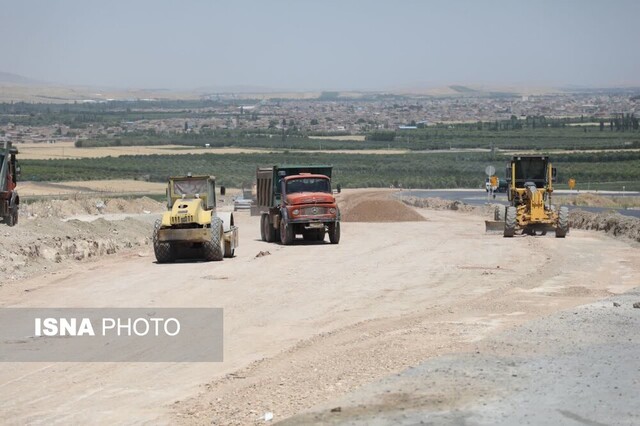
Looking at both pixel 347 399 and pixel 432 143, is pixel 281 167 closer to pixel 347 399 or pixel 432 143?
pixel 347 399

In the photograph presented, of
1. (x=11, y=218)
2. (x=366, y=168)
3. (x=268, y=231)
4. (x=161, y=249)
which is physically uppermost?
(x=161, y=249)

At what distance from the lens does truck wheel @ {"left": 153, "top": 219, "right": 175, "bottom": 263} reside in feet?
94.5

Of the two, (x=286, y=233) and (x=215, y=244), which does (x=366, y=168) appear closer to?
(x=286, y=233)

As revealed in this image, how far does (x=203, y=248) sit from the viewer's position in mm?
29031

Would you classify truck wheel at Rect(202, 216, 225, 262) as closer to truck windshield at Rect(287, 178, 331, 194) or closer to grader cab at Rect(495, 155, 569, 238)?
truck windshield at Rect(287, 178, 331, 194)

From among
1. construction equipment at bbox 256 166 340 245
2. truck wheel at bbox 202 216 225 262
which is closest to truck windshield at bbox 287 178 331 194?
construction equipment at bbox 256 166 340 245

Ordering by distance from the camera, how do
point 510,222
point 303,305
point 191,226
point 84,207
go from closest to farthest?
point 303,305
point 191,226
point 510,222
point 84,207

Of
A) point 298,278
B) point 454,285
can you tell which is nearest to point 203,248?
point 298,278

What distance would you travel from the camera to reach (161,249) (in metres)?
29.1

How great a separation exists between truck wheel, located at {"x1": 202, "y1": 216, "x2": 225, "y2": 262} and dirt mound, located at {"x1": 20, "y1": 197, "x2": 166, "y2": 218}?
21422 mm

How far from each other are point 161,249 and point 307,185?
8.03 metres

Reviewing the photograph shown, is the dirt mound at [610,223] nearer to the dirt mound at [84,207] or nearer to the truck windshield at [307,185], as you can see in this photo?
the truck windshield at [307,185]

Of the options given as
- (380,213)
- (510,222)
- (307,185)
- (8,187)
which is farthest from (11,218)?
(380,213)

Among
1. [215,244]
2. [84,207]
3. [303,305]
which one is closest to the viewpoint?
[303,305]
